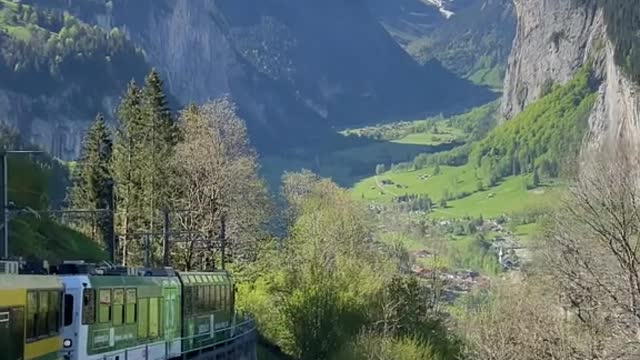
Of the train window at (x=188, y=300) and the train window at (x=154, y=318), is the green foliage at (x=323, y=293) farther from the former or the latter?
the train window at (x=154, y=318)

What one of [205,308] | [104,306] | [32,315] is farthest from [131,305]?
[205,308]

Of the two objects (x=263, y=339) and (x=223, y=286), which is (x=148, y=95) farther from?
(x=223, y=286)

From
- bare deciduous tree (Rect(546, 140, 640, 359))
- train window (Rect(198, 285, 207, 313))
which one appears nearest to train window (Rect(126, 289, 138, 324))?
train window (Rect(198, 285, 207, 313))

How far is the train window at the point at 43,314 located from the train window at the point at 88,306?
3302 mm

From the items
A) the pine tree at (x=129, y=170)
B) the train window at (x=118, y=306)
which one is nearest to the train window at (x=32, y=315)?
the train window at (x=118, y=306)

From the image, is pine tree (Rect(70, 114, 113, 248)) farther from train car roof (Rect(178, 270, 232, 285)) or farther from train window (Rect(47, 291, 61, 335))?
train window (Rect(47, 291, 61, 335))

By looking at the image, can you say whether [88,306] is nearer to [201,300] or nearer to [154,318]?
[154,318]

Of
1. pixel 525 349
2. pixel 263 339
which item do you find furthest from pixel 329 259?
pixel 525 349

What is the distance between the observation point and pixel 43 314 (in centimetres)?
3003

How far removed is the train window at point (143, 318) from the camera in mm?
40594

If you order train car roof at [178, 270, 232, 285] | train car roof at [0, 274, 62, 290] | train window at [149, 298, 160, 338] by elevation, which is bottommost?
train window at [149, 298, 160, 338]

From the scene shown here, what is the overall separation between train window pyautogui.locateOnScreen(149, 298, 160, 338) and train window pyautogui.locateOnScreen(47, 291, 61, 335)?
33.4ft

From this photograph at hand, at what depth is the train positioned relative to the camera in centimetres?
2753

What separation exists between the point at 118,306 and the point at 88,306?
363 cm
